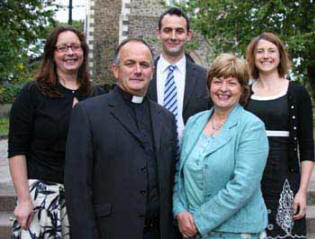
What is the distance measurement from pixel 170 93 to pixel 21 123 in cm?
126

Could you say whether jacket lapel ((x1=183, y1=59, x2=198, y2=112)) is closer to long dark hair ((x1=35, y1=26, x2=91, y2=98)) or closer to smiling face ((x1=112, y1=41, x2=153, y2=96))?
long dark hair ((x1=35, y1=26, x2=91, y2=98))

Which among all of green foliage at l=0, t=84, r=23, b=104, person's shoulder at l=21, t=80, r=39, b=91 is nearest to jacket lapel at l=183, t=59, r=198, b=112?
person's shoulder at l=21, t=80, r=39, b=91

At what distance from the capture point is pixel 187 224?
297cm

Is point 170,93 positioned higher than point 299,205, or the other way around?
point 170,93

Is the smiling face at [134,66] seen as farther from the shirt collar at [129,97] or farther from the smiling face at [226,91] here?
the smiling face at [226,91]

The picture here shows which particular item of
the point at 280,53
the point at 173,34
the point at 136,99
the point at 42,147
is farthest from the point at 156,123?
the point at 280,53

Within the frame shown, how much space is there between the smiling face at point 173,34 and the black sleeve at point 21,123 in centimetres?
127

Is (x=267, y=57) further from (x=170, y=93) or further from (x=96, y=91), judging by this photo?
(x=96, y=91)

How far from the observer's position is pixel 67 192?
2.85 m

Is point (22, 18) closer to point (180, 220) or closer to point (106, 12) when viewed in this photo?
point (180, 220)

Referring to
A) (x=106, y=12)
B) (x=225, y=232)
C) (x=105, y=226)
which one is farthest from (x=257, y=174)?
(x=106, y=12)

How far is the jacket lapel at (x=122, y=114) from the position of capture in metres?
2.95

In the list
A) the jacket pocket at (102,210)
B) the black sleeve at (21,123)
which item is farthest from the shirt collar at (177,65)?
the jacket pocket at (102,210)

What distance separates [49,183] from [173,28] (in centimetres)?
162
